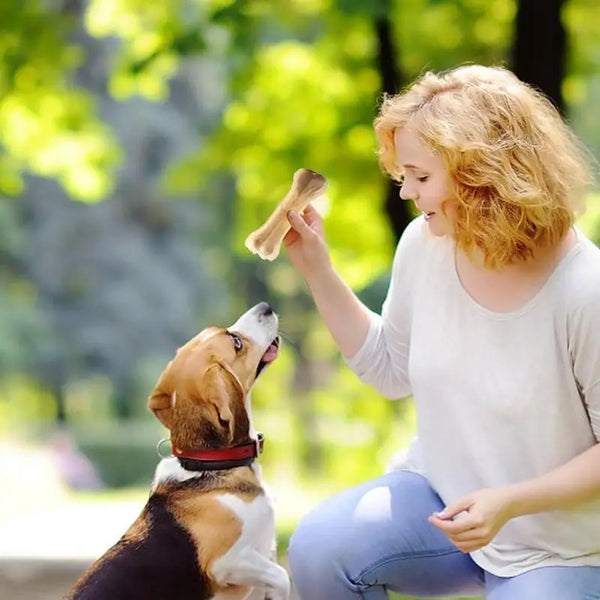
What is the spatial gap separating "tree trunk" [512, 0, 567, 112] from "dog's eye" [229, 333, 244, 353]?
11.0 feet

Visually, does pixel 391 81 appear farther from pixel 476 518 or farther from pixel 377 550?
pixel 476 518

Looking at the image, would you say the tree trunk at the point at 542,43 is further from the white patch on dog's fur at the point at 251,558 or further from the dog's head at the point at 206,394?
the white patch on dog's fur at the point at 251,558

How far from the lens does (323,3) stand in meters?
6.70

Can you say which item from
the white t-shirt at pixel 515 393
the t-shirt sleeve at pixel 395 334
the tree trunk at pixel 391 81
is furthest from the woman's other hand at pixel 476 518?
the tree trunk at pixel 391 81

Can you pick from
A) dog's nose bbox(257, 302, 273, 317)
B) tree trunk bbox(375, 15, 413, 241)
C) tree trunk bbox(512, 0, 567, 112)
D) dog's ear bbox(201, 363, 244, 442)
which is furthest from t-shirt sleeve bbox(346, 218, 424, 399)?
tree trunk bbox(375, 15, 413, 241)

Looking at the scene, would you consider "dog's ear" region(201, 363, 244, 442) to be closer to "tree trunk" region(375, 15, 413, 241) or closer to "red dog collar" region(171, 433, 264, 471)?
"red dog collar" region(171, 433, 264, 471)

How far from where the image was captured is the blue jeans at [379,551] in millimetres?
2684

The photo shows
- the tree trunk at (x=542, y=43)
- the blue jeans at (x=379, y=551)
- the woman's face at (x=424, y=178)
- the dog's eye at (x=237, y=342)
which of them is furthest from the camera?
the tree trunk at (x=542, y=43)

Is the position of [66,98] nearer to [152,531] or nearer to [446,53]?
[446,53]

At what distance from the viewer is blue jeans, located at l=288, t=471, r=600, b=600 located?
2684mm

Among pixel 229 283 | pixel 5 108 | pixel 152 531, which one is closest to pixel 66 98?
pixel 5 108

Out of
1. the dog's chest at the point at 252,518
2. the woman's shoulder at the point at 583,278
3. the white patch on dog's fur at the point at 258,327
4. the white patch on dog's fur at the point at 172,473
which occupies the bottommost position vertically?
the dog's chest at the point at 252,518

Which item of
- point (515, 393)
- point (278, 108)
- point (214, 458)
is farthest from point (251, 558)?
point (278, 108)

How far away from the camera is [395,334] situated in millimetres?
2959
